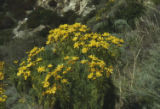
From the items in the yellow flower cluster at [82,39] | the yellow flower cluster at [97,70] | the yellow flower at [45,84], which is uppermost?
the yellow flower cluster at [82,39]

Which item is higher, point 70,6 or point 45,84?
point 70,6

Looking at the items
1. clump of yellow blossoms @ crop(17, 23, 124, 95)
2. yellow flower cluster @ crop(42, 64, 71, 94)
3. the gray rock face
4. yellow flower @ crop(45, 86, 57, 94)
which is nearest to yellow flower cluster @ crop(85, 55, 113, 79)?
clump of yellow blossoms @ crop(17, 23, 124, 95)

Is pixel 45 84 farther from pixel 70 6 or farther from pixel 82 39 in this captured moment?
pixel 70 6

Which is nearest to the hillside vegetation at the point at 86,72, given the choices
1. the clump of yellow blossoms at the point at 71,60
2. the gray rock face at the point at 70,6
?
the clump of yellow blossoms at the point at 71,60

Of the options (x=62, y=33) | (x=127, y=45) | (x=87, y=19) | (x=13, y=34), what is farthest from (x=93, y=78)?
(x=13, y=34)

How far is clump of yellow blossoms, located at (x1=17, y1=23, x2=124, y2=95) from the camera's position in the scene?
2.14 metres

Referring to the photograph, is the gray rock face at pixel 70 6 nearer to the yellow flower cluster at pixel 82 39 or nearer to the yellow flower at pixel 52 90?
the yellow flower cluster at pixel 82 39

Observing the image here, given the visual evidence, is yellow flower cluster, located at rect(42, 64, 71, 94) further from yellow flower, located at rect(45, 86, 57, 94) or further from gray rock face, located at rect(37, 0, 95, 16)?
gray rock face, located at rect(37, 0, 95, 16)

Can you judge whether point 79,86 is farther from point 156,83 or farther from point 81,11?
point 81,11

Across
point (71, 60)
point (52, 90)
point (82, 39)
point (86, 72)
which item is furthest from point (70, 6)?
point (52, 90)

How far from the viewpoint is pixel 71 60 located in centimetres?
230

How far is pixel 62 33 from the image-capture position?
2.82 metres

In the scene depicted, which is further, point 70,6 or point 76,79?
point 70,6

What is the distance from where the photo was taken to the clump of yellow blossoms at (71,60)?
214cm
